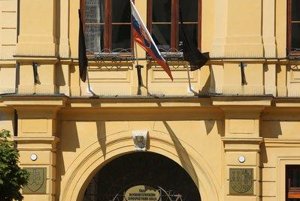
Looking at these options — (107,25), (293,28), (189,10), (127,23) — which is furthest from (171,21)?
(293,28)

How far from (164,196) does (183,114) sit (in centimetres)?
213

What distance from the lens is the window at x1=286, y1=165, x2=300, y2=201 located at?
Answer: 27.8 meters

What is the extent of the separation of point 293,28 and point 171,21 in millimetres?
2508

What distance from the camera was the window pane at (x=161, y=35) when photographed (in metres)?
28.4

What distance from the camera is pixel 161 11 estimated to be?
28.6 m

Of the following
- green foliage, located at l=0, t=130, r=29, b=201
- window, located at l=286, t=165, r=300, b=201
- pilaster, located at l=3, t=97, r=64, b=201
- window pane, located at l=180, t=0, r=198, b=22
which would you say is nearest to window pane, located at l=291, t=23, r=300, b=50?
window pane, located at l=180, t=0, r=198, b=22

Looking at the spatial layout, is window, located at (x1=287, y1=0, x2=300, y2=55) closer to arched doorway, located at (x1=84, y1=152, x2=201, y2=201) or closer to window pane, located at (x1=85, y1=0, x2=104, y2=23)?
arched doorway, located at (x1=84, y1=152, x2=201, y2=201)

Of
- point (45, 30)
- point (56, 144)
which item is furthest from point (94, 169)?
point (45, 30)

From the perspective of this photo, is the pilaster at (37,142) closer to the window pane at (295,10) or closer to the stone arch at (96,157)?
the stone arch at (96,157)

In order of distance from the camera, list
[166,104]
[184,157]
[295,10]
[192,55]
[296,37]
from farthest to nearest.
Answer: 1. [295,10]
2. [296,37]
3. [184,157]
4. [166,104]
5. [192,55]

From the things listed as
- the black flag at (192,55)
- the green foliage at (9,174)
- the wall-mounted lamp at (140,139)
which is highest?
the black flag at (192,55)

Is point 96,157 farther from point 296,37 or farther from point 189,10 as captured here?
point 296,37

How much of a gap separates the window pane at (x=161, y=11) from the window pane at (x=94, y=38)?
1148 millimetres

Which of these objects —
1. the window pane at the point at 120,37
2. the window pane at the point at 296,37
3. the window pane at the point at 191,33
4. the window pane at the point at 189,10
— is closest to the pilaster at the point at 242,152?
the window pane at the point at 191,33
